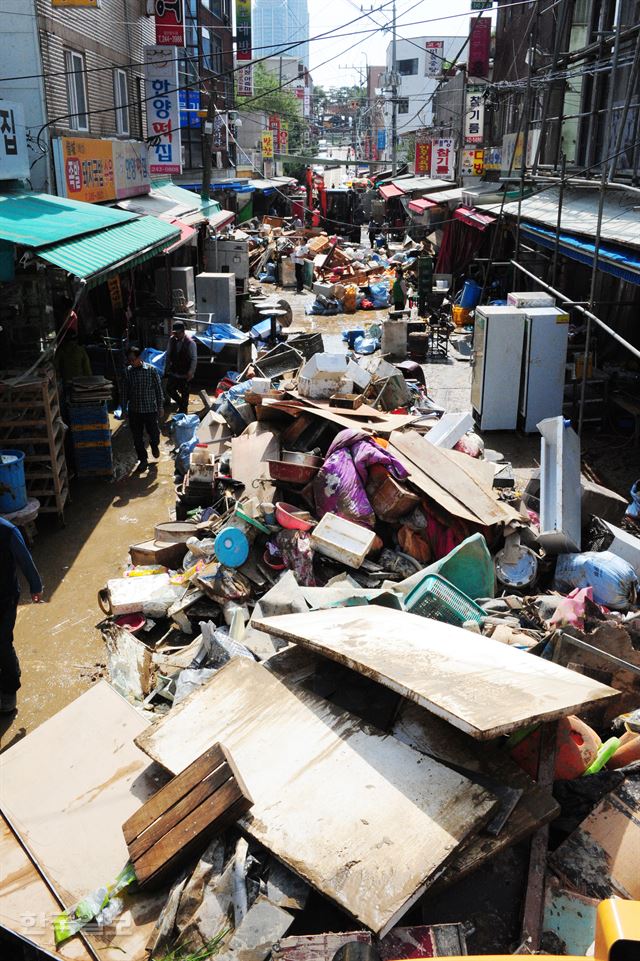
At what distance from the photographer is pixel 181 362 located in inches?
497

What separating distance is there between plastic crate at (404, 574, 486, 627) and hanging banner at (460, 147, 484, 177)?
22793 mm

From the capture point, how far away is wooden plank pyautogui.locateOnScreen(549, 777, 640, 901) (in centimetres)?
374

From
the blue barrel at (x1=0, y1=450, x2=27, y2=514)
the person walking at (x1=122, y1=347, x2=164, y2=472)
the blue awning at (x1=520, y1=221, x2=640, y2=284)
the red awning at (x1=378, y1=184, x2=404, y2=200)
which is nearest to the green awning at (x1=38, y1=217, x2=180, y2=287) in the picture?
the person walking at (x1=122, y1=347, x2=164, y2=472)

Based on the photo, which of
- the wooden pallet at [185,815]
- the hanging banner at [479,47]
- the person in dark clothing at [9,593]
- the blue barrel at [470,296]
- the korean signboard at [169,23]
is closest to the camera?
the wooden pallet at [185,815]

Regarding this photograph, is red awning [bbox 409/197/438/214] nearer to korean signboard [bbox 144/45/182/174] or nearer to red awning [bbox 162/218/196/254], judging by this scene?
korean signboard [bbox 144/45/182/174]

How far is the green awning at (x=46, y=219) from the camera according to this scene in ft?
28.7

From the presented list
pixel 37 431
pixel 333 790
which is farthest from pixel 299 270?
pixel 333 790

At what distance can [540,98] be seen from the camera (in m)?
18.0

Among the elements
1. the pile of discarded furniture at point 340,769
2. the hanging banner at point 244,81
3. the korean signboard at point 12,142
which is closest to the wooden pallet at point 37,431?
the pile of discarded furniture at point 340,769

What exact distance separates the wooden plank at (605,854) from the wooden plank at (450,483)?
3765 millimetres

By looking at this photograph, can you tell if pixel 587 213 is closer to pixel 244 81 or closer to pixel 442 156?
pixel 442 156

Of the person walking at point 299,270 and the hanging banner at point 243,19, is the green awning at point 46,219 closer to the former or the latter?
the person walking at point 299,270

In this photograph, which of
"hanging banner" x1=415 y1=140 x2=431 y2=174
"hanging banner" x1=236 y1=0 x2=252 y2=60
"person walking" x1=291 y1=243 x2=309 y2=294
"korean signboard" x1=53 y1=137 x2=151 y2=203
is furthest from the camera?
"hanging banner" x1=236 y1=0 x2=252 y2=60

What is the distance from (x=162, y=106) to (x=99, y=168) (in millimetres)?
3596
